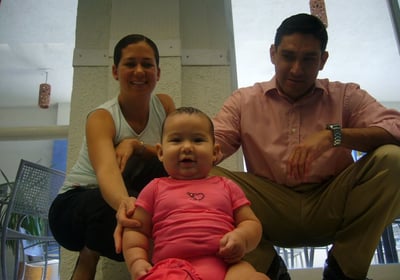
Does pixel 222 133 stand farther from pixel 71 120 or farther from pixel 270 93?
pixel 71 120

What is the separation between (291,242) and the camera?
1249 mm

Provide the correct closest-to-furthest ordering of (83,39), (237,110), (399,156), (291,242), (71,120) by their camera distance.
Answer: (399,156)
(291,242)
(237,110)
(71,120)
(83,39)

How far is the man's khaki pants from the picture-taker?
3.51 feet

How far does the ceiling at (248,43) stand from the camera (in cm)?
328

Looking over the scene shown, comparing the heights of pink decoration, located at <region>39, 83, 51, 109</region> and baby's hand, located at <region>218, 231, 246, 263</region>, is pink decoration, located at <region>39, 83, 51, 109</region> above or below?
above

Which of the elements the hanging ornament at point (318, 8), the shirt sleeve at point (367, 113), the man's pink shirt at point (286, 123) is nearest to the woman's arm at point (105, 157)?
the man's pink shirt at point (286, 123)

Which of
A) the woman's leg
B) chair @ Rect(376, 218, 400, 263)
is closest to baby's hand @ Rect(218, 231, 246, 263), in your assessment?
the woman's leg

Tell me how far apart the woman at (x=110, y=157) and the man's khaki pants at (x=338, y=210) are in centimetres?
33

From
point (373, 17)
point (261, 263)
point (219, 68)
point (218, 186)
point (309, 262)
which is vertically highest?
point (373, 17)

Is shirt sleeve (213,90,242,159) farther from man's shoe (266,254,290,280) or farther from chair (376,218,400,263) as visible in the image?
chair (376,218,400,263)

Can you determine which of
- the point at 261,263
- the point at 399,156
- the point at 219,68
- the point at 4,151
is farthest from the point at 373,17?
the point at 4,151

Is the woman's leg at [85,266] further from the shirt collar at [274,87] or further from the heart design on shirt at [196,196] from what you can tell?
the shirt collar at [274,87]

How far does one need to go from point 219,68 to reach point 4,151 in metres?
4.49

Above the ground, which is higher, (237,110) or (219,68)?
Answer: (219,68)
